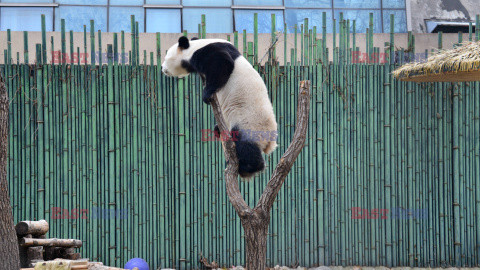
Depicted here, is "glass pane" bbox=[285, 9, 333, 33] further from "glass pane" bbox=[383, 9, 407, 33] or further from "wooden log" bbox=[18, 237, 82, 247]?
"wooden log" bbox=[18, 237, 82, 247]

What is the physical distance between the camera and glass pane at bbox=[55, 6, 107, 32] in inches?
328

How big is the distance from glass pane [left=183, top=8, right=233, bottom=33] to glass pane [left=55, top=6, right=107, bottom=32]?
116 cm

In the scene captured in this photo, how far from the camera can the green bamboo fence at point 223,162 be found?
5535 mm

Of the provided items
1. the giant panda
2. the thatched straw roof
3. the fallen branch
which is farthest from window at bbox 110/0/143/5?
the fallen branch

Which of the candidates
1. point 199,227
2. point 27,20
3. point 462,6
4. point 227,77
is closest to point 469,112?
point 199,227

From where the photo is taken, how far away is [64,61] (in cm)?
560

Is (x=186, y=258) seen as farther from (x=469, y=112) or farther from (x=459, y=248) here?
(x=469, y=112)

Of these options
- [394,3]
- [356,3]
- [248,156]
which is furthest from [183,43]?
[394,3]

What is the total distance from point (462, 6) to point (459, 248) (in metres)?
4.79

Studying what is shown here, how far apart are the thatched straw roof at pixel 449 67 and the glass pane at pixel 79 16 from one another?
4.52 m

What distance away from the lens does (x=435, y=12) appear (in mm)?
9086

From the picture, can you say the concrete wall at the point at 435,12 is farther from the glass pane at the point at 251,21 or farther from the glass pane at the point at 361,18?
the glass pane at the point at 251,21

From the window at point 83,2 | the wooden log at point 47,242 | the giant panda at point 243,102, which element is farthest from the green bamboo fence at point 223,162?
the window at point 83,2

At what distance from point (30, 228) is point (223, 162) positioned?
1.93 meters
